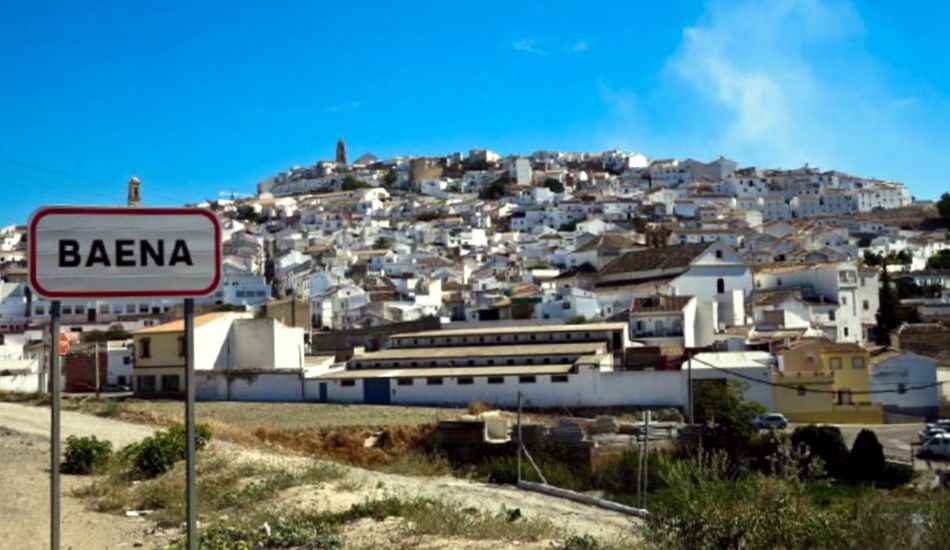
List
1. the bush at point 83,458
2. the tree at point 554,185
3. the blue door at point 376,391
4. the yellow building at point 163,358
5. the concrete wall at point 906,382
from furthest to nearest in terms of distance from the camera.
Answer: the tree at point 554,185 < the yellow building at point 163,358 < the blue door at point 376,391 < the concrete wall at point 906,382 < the bush at point 83,458

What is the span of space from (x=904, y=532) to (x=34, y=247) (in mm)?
5016

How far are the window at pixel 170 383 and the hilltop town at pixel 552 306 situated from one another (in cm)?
7

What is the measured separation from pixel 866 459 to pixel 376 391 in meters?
16.6

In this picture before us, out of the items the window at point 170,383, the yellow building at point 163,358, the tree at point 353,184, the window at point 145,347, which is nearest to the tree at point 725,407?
the yellow building at point 163,358

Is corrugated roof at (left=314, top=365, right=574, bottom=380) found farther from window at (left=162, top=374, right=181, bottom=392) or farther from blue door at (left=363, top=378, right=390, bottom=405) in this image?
window at (left=162, top=374, right=181, bottom=392)

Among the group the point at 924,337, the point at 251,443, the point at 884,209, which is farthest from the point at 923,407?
the point at 884,209

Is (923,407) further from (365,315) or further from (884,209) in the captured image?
(884,209)

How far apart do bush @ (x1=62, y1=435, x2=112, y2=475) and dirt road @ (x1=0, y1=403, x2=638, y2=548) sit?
1.09ft

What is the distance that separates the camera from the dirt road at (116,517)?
30.3ft

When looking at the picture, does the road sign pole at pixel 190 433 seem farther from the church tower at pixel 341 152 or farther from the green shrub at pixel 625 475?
the church tower at pixel 341 152

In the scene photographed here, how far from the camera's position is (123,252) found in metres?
4.47

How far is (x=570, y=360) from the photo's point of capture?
1268 inches

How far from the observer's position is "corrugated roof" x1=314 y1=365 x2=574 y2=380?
30797 millimetres

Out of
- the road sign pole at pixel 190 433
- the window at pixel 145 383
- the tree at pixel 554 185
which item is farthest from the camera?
the tree at pixel 554 185
